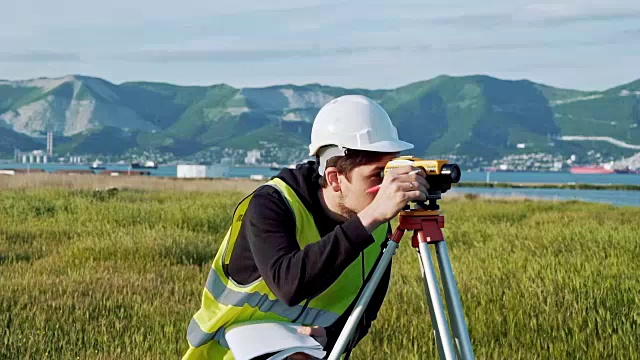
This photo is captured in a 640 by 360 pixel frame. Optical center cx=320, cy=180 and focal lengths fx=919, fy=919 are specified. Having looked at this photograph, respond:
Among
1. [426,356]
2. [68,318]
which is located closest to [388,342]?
[426,356]

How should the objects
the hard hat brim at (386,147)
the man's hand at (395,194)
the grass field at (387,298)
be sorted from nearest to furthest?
1. the man's hand at (395,194)
2. the hard hat brim at (386,147)
3. the grass field at (387,298)

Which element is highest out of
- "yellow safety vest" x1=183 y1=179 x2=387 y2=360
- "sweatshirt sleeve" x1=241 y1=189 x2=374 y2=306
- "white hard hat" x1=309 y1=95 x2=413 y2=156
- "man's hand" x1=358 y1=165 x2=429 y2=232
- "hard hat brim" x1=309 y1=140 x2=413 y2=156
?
"white hard hat" x1=309 y1=95 x2=413 y2=156

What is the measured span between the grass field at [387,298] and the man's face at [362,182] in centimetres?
231

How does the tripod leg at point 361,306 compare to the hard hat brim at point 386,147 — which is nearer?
Answer: the tripod leg at point 361,306

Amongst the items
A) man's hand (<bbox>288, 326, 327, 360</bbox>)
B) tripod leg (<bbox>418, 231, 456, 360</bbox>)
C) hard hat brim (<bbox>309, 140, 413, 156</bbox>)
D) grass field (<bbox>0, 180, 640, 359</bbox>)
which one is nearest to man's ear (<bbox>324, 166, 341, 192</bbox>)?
hard hat brim (<bbox>309, 140, 413, 156</bbox>)

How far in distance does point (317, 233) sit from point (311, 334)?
16.4 inches

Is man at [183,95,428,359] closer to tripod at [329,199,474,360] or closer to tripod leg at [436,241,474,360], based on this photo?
tripod at [329,199,474,360]

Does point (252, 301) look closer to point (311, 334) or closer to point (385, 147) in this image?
point (311, 334)

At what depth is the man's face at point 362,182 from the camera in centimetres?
335

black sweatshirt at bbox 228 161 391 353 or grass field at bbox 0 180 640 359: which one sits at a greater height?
black sweatshirt at bbox 228 161 391 353

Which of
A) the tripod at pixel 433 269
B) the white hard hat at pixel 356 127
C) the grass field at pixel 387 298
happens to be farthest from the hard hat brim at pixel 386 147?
the grass field at pixel 387 298

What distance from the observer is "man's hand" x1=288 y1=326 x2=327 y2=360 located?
361cm

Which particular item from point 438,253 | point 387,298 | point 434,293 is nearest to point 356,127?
point 438,253

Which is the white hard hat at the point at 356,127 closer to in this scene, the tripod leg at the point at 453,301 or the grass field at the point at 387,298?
the tripod leg at the point at 453,301
